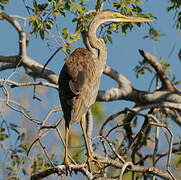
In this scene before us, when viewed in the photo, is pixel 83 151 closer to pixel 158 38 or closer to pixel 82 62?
pixel 82 62

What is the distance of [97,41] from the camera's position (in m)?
5.53

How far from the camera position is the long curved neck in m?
5.45

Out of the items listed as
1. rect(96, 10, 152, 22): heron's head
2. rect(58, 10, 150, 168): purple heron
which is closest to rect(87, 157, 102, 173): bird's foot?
rect(58, 10, 150, 168): purple heron

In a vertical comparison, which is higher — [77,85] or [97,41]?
[97,41]

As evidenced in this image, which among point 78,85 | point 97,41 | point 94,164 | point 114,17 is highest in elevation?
point 114,17

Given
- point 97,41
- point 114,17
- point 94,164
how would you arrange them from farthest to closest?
point 114,17 < point 97,41 < point 94,164

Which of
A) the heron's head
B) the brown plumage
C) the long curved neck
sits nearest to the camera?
the brown plumage

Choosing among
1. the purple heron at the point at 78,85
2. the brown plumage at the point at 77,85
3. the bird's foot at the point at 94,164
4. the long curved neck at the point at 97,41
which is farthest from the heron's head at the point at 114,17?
the bird's foot at the point at 94,164

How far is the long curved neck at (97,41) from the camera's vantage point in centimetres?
545

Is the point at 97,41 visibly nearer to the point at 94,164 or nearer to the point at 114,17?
the point at 114,17

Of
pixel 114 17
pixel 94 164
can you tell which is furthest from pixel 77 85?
pixel 114 17

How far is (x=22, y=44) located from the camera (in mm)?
6320

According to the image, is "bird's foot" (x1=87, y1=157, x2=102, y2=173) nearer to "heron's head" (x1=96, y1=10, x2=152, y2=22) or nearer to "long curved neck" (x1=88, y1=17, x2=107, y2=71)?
"long curved neck" (x1=88, y1=17, x2=107, y2=71)

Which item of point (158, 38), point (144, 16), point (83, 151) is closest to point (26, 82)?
point (83, 151)
